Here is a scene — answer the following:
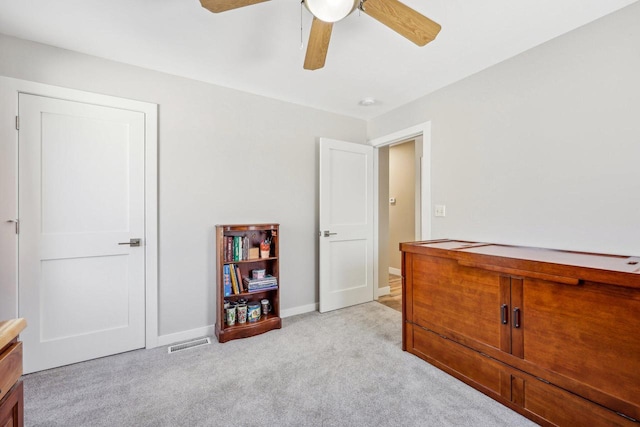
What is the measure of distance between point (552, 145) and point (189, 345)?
3257mm

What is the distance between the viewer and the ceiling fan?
135 cm

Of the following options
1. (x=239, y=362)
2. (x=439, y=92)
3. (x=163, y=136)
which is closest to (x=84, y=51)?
(x=163, y=136)

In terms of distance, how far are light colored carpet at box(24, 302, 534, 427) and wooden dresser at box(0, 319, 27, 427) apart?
3.05ft

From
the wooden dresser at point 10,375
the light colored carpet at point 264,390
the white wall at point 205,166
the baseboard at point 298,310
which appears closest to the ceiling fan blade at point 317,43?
the white wall at point 205,166

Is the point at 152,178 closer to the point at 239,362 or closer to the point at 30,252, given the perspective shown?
the point at 30,252

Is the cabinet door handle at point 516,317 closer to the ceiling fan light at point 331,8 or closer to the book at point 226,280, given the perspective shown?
the ceiling fan light at point 331,8

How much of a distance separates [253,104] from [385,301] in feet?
9.24

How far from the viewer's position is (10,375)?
2.68ft

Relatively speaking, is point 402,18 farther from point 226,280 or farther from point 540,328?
point 226,280

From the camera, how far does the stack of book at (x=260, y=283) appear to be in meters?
2.71

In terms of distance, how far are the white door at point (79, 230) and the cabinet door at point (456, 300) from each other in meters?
2.31

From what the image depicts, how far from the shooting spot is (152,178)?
96.0 inches

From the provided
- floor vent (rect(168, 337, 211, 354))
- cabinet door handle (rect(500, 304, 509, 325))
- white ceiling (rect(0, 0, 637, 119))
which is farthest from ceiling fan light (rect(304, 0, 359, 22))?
floor vent (rect(168, 337, 211, 354))

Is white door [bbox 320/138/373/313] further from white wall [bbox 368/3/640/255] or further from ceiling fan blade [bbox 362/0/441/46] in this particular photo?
ceiling fan blade [bbox 362/0/441/46]
